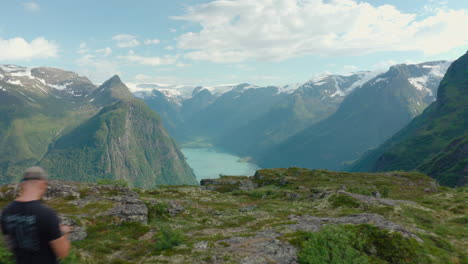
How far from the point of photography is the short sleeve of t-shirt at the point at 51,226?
855cm

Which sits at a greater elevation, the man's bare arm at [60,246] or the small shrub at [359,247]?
the man's bare arm at [60,246]

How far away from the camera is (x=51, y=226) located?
865 cm

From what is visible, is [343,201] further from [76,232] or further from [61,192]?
[61,192]

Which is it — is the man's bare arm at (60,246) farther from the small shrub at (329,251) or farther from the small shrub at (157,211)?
the small shrub at (157,211)

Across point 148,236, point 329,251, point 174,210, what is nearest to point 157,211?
point 174,210

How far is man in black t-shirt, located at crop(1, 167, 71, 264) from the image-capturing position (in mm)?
8453

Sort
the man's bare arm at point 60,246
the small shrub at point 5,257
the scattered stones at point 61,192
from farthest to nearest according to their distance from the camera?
the scattered stones at point 61,192 → the small shrub at point 5,257 → the man's bare arm at point 60,246

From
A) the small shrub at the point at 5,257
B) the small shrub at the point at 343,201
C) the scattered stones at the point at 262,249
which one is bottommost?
the small shrub at the point at 343,201

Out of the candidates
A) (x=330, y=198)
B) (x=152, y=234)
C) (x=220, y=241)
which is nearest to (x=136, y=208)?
(x=152, y=234)

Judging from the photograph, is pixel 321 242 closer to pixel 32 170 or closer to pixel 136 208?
pixel 32 170

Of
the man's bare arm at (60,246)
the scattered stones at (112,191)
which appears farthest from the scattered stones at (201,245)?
the scattered stones at (112,191)

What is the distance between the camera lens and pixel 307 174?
102000 mm

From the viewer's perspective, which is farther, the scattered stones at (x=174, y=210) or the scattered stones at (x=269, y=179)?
the scattered stones at (x=269, y=179)

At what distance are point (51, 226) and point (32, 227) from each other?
50 cm
